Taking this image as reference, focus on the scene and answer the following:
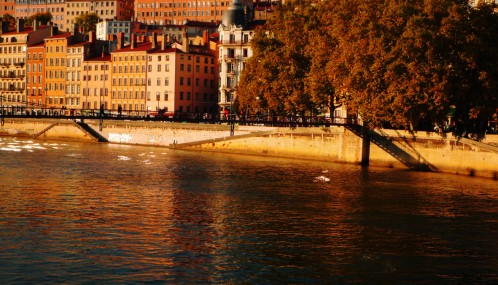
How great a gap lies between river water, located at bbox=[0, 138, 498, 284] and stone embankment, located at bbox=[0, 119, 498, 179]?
253 cm

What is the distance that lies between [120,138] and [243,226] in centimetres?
6788

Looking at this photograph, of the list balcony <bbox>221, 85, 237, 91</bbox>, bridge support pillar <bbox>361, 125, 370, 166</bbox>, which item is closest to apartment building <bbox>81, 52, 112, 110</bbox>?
balcony <bbox>221, 85, 237, 91</bbox>

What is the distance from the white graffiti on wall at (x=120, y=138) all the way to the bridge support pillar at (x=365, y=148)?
117 ft

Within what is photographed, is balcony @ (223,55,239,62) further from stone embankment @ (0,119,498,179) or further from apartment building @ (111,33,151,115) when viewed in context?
stone embankment @ (0,119,498,179)

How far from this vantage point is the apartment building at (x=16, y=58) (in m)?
170

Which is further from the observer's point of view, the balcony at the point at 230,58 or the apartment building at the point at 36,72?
the apartment building at the point at 36,72

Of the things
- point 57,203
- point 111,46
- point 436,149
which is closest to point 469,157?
point 436,149

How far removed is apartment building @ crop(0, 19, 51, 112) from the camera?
17038 centimetres

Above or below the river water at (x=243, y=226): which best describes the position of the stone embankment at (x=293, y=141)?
above

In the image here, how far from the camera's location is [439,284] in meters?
31.2

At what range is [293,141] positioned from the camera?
86125mm

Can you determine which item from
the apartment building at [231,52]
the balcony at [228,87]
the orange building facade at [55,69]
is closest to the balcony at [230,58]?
the apartment building at [231,52]

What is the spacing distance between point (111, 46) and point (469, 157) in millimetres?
105717

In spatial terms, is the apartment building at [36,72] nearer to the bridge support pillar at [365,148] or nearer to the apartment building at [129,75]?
the apartment building at [129,75]
